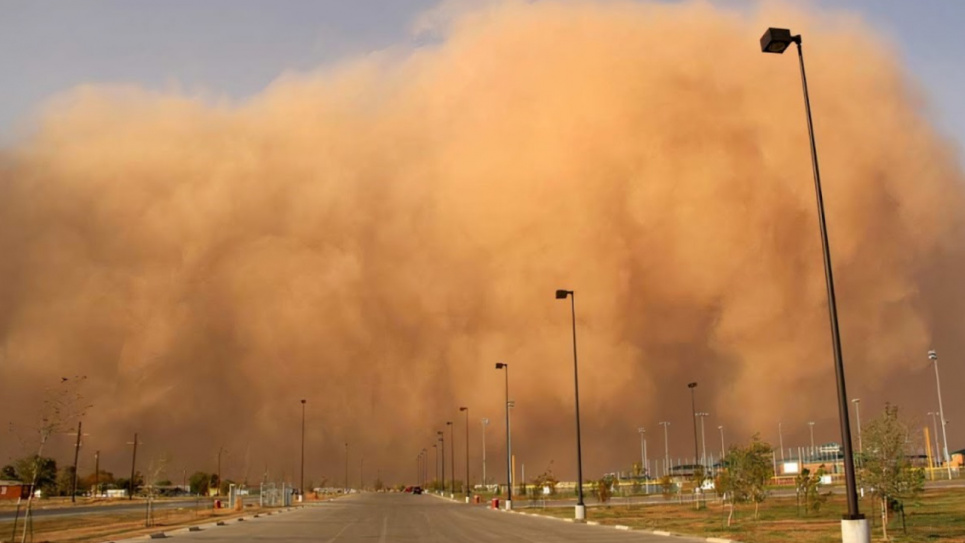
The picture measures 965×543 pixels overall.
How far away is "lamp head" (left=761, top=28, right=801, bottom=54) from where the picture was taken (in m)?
18.0

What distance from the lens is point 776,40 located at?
18.1m

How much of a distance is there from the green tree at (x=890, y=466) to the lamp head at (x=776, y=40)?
11.7 meters

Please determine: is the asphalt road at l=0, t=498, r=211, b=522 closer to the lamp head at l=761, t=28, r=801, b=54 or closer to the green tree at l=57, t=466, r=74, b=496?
the lamp head at l=761, t=28, r=801, b=54

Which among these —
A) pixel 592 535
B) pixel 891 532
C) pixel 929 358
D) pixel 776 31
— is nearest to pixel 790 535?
pixel 891 532

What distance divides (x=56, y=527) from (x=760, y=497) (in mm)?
30763

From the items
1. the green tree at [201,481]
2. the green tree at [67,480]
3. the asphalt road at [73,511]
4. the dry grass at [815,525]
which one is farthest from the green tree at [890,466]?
the green tree at [201,481]

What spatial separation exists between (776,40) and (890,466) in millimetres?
12887

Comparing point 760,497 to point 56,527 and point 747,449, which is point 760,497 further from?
point 56,527

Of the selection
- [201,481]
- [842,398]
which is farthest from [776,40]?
[201,481]

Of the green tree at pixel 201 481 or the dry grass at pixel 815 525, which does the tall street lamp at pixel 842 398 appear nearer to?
the dry grass at pixel 815 525

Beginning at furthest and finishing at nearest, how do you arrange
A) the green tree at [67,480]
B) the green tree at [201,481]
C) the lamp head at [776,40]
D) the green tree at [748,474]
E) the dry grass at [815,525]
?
the green tree at [201,481]
the green tree at [67,480]
the green tree at [748,474]
the dry grass at [815,525]
the lamp head at [776,40]

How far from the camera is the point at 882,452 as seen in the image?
23.5 metres

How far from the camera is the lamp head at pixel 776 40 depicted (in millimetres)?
18000

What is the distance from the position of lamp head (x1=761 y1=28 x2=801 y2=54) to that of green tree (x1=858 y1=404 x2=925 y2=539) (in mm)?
11676
